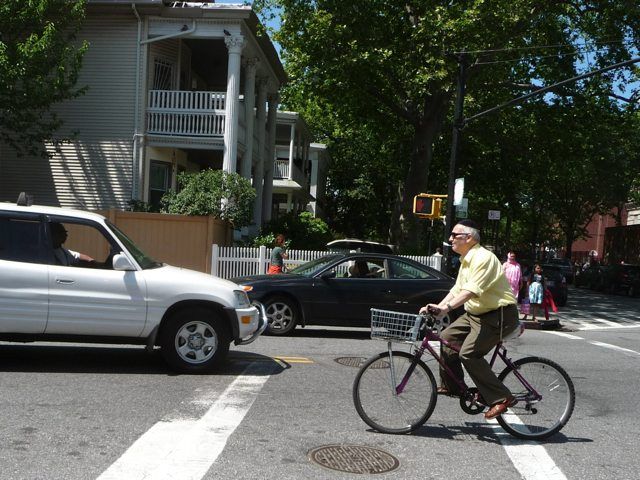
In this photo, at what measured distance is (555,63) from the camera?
2455cm

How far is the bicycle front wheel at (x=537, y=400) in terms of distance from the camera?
5.79 meters

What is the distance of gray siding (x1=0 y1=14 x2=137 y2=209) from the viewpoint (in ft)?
68.2

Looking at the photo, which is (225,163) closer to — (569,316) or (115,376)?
(569,316)

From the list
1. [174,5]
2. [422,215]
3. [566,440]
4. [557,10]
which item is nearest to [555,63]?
[557,10]

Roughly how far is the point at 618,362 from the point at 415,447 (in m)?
6.37

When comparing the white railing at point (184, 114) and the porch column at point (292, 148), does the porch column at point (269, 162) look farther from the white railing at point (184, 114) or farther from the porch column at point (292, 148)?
the white railing at point (184, 114)

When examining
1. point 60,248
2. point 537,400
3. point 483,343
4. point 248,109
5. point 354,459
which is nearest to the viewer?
point 354,459

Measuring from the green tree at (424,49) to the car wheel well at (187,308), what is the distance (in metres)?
13.7

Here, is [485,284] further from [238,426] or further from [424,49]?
[424,49]

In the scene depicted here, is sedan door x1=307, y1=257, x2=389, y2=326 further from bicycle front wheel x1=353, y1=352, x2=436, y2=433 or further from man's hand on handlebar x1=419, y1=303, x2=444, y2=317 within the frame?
man's hand on handlebar x1=419, y1=303, x2=444, y2=317

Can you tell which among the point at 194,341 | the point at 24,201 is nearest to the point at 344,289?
the point at 194,341

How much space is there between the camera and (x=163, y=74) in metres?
21.8

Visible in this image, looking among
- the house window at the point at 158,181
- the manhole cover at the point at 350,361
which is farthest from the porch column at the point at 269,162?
the manhole cover at the point at 350,361

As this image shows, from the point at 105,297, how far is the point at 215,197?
10.8 m
